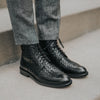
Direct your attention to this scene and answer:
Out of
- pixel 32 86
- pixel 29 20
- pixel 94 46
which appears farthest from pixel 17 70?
pixel 94 46

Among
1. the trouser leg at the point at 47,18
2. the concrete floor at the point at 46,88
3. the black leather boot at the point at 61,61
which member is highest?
the trouser leg at the point at 47,18

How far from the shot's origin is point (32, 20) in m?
0.81

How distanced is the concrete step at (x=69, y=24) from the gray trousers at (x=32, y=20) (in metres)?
0.17

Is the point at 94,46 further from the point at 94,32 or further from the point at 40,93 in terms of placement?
the point at 40,93

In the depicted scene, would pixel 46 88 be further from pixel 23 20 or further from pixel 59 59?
pixel 23 20

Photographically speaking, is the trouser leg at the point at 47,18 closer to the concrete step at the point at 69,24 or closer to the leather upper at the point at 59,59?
the leather upper at the point at 59,59

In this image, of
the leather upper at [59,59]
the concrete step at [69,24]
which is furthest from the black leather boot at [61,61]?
the concrete step at [69,24]

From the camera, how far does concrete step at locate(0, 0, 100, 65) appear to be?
1.01 meters

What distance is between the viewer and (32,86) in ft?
2.76

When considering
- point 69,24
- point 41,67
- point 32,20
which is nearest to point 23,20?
point 32,20

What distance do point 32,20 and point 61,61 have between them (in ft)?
0.61

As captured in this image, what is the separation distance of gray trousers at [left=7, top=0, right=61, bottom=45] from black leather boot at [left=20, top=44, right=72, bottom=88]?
0.04 m

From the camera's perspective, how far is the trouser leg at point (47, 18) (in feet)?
2.84

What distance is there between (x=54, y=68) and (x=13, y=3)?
258mm
